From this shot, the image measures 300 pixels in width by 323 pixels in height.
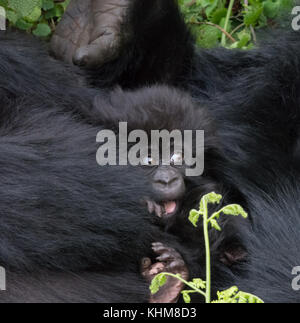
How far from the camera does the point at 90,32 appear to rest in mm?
2225

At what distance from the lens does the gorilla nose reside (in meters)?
1.77

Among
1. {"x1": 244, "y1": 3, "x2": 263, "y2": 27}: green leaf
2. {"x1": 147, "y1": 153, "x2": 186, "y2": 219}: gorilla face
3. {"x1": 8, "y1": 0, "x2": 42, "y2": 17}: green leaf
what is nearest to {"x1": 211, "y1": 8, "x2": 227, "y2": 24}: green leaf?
{"x1": 244, "y1": 3, "x2": 263, "y2": 27}: green leaf

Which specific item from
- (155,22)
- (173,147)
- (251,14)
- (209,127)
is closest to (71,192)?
(173,147)

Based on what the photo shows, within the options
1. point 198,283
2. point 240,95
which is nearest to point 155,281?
Answer: point 198,283

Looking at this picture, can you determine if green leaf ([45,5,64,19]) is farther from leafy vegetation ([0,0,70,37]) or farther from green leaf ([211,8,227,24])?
green leaf ([211,8,227,24])

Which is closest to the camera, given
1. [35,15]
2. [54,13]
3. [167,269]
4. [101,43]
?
[167,269]

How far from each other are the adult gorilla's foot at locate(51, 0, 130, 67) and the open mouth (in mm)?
588

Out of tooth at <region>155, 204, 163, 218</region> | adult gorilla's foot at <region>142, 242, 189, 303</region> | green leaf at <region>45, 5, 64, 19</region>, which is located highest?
green leaf at <region>45, 5, 64, 19</region>

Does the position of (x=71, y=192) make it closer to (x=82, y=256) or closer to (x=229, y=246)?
(x=82, y=256)

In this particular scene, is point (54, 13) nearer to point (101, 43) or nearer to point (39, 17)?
point (39, 17)

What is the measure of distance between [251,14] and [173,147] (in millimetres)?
1198

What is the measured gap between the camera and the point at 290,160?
1874mm

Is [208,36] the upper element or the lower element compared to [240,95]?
upper

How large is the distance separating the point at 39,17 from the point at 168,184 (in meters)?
1.29
